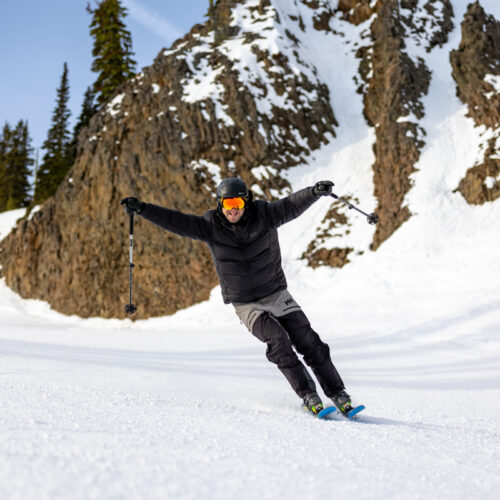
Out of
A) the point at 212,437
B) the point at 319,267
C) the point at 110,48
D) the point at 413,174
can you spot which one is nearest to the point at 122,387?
the point at 212,437

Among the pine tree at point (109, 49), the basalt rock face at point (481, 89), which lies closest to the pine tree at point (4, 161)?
the pine tree at point (109, 49)

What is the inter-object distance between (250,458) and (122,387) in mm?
2398

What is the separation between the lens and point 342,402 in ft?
11.9

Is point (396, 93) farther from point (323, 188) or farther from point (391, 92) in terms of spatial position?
point (323, 188)

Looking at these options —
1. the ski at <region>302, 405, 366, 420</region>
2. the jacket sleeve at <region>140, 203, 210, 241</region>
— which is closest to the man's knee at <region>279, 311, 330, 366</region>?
the ski at <region>302, 405, 366, 420</region>

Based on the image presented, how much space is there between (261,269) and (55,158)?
34.8 metres

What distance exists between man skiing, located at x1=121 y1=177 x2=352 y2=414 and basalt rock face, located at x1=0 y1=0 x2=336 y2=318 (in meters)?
14.3

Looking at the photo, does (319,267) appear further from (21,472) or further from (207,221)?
(21,472)

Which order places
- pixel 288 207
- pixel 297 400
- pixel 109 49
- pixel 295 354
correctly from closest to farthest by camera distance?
pixel 295 354
pixel 288 207
pixel 297 400
pixel 109 49

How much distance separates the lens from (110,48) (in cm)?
2866

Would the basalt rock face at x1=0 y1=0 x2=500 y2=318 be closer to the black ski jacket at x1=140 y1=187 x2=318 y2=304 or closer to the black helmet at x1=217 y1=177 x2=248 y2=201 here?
the black ski jacket at x1=140 y1=187 x2=318 y2=304

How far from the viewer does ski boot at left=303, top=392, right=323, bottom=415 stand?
3492 mm

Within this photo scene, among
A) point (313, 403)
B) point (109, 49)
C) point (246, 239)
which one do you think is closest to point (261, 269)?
point (246, 239)

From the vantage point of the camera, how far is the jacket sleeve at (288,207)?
410cm
